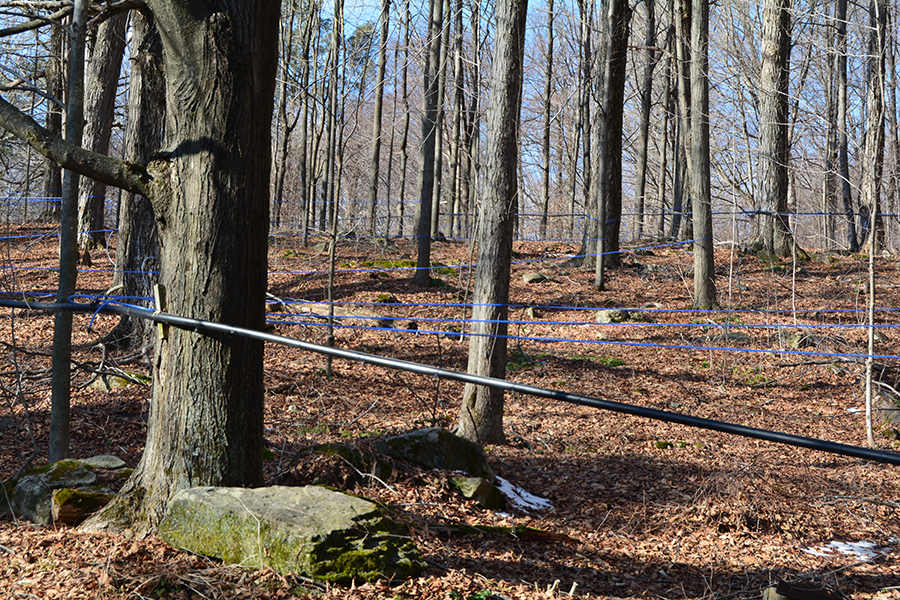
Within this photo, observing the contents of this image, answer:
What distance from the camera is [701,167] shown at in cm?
1162

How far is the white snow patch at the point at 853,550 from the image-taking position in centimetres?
437

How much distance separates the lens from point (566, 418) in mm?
7422

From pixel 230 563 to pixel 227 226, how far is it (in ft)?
5.03

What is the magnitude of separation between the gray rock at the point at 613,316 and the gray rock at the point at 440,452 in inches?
254

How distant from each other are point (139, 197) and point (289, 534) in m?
5.47

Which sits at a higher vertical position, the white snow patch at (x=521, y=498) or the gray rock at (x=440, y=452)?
the gray rock at (x=440, y=452)

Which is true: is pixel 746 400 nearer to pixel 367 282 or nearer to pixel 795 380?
pixel 795 380

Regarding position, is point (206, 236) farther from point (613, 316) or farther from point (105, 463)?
point (613, 316)

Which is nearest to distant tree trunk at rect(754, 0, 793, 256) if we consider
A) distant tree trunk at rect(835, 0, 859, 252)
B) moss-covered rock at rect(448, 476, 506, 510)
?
distant tree trunk at rect(835, 0, 859, 252)

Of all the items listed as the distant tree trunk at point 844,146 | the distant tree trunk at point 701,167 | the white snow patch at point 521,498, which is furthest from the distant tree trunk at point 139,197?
the distant tree trunk at point 844,146

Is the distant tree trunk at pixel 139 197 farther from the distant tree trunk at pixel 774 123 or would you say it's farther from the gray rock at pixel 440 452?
the distant tree trunk at pixel 774 123

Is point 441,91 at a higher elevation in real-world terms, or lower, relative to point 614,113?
higher

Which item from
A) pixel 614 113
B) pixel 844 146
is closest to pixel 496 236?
pixel 614 113

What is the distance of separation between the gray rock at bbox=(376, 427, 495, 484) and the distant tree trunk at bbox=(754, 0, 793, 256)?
37.3ft
